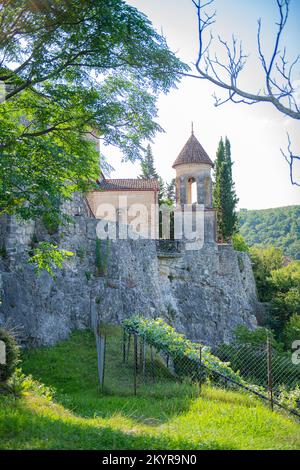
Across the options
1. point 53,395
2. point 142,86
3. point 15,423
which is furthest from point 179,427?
point 142,86

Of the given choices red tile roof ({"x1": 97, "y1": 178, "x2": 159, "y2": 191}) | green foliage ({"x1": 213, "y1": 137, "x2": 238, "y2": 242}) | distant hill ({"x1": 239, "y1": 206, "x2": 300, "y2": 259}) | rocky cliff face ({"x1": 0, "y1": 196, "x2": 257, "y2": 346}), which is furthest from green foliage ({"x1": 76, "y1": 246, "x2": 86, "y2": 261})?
distant hill ({"x1": 239, "y1": 206, "x2": 300, "y2": 259})

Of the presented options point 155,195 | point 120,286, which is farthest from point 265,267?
point 120,286

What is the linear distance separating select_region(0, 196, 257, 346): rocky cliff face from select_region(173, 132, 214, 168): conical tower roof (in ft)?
18.3

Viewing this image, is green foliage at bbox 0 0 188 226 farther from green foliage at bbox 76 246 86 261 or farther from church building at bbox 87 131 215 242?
church building at bbox 87 131 215 242

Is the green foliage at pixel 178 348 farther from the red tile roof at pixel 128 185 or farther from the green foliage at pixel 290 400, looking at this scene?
the red tile roof at pixel 128 185

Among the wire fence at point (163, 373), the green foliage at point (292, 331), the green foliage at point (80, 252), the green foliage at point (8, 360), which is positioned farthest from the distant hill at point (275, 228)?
the green foliage at point (8, 360)

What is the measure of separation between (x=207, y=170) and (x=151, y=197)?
4.12 m

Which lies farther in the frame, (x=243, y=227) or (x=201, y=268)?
(x=243, y=227)

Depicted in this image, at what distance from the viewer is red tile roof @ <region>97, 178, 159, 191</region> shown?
30.3 meters

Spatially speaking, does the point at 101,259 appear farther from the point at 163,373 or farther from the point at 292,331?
the point at 292,331

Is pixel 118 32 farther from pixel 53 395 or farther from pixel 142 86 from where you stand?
pixel 53 395

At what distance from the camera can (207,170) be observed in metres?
28.8

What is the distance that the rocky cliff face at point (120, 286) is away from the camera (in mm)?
13156

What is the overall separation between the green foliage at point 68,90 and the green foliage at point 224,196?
27.3m
